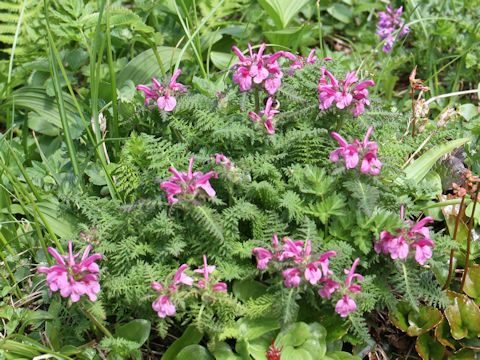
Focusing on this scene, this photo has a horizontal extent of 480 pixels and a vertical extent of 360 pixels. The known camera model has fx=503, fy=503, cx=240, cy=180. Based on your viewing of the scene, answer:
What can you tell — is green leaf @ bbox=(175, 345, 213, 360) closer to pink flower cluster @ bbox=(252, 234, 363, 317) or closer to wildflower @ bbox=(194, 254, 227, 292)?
wildflower @ bbox=(194, 254, 227, 292)

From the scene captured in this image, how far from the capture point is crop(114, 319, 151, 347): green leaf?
1738 millimetres

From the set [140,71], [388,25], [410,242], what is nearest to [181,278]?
[410,242]

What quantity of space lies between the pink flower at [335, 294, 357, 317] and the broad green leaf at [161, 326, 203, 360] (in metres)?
0.49

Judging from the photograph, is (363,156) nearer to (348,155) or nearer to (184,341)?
(348,155)

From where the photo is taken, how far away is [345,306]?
166cm

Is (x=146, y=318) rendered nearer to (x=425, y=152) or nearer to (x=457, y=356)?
(x=457, y=356)

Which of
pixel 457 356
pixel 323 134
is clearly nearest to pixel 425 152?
pixel 323 134

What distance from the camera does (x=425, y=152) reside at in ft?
7.73

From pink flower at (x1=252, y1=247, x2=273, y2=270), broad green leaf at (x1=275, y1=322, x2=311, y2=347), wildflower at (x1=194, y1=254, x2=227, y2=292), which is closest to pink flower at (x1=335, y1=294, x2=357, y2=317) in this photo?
broad green leaf at (x1=275, y1=322, x2=311, y2=347)

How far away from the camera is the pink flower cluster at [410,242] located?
5.63ft

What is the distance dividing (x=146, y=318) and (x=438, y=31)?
8.28 feet

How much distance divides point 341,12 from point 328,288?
2.63m

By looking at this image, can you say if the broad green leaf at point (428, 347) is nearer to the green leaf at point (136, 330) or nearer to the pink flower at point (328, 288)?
the pink flower at point (328, 288)

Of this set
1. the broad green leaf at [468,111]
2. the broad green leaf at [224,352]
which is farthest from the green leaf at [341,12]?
the broad green leaf at [224,352]
